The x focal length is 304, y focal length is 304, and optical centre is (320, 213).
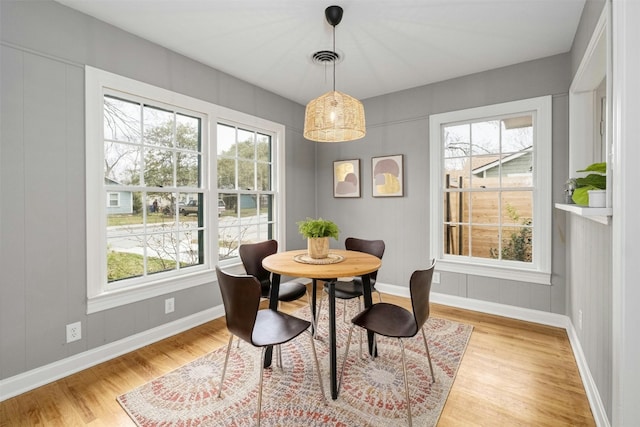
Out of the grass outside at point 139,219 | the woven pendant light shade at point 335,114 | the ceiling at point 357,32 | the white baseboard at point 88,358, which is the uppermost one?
the ceiling at point 357,32

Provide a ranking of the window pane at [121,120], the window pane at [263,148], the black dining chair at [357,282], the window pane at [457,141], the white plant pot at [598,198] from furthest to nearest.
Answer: the window pane at [263,148] < the window pane at [457,141] < the black dining chair at [357,282] < the window pane at [121,120] < the white plant pot at [598,198]

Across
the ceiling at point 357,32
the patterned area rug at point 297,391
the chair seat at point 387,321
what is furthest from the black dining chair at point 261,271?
the ceiling at point 357,32

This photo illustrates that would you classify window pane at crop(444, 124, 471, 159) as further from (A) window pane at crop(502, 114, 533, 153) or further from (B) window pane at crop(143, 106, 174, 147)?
(B) window pane at crop(143, 106, 174, 147)

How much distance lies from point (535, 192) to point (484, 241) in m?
0.72

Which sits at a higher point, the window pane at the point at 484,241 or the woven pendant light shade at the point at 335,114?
the woven pendant light shade at the point at 335,114

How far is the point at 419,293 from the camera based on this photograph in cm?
175

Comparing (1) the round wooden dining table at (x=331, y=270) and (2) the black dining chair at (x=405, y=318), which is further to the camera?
(1) the round wooden dining table at (x=331, y=270)

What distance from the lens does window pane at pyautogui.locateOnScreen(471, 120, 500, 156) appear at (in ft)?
11.0

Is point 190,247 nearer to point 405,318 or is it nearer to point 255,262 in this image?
point 255,262

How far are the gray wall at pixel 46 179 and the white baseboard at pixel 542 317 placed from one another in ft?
10.4

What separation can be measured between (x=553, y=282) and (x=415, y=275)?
7.39 ft

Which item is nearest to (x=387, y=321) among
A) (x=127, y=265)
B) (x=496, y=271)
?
(x=496, y=271)

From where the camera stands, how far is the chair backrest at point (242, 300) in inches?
62.4

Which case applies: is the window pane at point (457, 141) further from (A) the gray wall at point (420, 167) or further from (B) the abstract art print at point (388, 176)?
(B) the abstract art print at point (388, 176)
